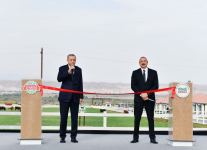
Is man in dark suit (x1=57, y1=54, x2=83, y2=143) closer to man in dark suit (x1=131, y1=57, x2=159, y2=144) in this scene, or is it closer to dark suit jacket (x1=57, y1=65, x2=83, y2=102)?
dark suit jacket (x1=57, y1=65, x2=83, y2=102)

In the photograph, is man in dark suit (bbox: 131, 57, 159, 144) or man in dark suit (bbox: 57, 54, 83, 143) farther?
man in dark suit (bbox: 131, 57, 159, 144)

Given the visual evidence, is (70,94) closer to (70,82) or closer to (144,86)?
(70,82)

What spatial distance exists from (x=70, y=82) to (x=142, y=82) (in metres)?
1.42

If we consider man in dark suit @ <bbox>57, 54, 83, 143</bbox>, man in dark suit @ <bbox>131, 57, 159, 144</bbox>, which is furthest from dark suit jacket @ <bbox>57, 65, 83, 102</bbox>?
man in dark suit @ <bbox>131, 57, 159, 144</bbox>

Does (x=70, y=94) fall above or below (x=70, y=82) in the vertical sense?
below

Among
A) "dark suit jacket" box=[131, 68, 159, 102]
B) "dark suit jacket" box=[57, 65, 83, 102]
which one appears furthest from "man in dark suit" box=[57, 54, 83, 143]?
"dark suit jacket" box=[131, 68, 159, 102]

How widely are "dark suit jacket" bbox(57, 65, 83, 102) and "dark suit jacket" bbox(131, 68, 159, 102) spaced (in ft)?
3.44

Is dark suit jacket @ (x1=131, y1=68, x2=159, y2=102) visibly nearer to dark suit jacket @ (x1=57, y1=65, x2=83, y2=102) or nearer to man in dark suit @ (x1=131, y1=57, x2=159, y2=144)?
man in dark suit @ (x1=131, y1=57, x2=159, y2=144)

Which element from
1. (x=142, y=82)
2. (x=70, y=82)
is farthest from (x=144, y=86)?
(x=70, y=82)

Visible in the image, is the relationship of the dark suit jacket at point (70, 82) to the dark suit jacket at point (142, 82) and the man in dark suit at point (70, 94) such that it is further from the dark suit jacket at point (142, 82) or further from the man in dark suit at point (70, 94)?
the dark suit jacket at point (142, 82)

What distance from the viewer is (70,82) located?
381 inches

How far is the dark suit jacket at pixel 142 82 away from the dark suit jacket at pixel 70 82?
105 centimetres

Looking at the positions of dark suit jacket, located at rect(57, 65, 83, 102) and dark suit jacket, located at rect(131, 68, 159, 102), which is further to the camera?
dark suit jacket, located at rect(131, 68, 159, 102)

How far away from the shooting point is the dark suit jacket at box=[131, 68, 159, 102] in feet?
31.8
